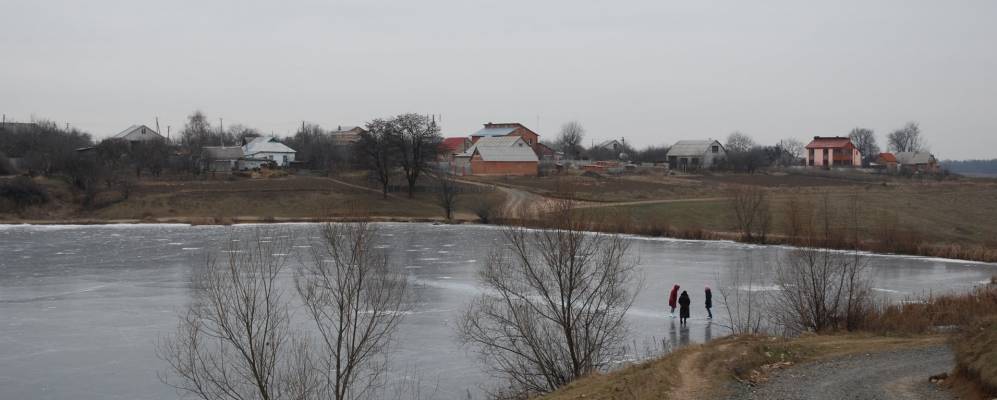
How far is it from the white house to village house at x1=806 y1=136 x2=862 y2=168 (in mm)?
64217

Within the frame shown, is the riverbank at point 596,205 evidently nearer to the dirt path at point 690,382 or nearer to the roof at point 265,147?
the roof at point 265,147

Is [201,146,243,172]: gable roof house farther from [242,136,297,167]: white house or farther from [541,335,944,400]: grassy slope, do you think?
[541,335,944,400]: grassy slope

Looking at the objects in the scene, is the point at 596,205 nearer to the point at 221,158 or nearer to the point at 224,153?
the point at 221,158

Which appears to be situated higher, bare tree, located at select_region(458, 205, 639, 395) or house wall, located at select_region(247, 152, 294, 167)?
house wall, located at select_region(247, 152, 294, 167)

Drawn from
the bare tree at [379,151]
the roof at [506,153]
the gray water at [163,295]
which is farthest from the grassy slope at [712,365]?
the roof at [506,153]

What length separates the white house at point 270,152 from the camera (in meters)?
90.0

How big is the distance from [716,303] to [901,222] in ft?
95.1

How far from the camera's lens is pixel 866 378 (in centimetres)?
1293

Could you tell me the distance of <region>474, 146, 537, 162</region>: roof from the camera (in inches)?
3438

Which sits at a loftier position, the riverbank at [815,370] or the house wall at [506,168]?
the house wall at [506,168]

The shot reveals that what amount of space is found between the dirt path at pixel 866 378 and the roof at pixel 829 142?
97.2 meters

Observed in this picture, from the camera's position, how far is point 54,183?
64875mm

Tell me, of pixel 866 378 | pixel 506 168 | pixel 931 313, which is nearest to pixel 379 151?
pixel 506 168

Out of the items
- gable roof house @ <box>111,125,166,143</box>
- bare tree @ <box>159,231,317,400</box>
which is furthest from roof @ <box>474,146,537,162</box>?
bare tree @ <box>159,231,317,400</box>
